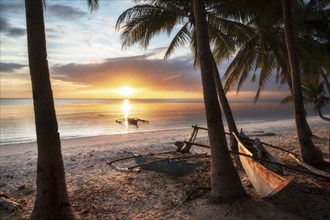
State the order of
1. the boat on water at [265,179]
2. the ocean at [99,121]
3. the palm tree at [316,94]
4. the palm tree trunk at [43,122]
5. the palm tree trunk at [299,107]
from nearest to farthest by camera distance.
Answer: the palm tree trunk at [43,122], the boat on water at [265,179], the palm tree trunk at [299,107], the palm tree at [316,94], the ocean at [99,121]

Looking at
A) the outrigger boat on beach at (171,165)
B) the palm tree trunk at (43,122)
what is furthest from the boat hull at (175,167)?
the palm tree trunk at (43,122)

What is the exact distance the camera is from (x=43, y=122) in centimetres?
518

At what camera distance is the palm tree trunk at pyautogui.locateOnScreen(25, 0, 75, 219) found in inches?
204

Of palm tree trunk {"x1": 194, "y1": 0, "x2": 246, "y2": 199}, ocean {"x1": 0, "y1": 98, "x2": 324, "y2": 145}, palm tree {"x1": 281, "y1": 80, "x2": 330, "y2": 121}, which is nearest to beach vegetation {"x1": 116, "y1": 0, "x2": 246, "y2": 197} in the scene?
palm tree trunk {"x1": 194, "y1": 0, "x2": 246, "y2": 199}

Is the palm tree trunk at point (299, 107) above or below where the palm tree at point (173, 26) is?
below

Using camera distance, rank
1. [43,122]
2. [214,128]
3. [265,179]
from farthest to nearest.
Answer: [214,128] → [265,179] → [43,122]

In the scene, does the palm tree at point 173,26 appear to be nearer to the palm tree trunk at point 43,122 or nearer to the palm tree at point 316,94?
the palm tree trunk at point 43,122

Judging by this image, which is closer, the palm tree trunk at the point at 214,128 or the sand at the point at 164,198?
the sand at the point at 164,198

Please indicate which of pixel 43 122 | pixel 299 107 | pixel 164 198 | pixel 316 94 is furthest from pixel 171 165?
pixel 316 94

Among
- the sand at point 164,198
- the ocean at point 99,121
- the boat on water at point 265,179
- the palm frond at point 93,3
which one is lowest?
the ocean at point 99,121

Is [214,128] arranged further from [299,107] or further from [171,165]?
[299,107]

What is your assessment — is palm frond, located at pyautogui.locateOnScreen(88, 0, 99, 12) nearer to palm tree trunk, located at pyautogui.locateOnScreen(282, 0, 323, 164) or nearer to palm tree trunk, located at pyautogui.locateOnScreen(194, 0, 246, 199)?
palm tree trunk, located at pyautogui.locateOnScreen(194, 0, 246, 199)

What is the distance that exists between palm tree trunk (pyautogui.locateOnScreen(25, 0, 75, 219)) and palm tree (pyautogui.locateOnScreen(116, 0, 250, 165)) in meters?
6.14

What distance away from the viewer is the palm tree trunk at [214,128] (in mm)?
6445
